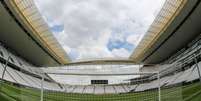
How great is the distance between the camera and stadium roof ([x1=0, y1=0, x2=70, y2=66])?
2834cm

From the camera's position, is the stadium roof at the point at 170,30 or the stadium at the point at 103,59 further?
the stadium roof at the point at 170,30

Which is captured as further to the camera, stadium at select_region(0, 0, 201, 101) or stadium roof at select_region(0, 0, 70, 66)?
stadium roof at select_region(0, 0, 70, 66)

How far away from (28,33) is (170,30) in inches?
491

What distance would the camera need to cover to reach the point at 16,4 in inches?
1093

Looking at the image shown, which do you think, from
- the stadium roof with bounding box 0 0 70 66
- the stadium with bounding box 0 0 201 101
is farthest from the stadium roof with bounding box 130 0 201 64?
the stadium roof with bounding box 0 0 70 66

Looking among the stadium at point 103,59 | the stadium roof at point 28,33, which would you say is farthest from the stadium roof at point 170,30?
the stadium roof at point 28,33

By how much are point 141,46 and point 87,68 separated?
10733 mm

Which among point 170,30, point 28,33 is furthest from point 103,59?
point 170,30

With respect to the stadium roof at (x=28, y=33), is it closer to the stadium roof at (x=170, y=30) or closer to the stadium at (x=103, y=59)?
the stadium at (x=103, y=59)

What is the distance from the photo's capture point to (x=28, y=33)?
33.8 m

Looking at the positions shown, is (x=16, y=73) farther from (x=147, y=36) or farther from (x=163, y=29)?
(x=147, y=36)

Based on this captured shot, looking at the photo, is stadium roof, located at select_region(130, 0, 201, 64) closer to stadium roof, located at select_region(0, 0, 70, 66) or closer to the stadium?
the stadium

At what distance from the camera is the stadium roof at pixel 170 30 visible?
92.8ft

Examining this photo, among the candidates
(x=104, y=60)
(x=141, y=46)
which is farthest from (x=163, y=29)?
(x=104, y=60)
